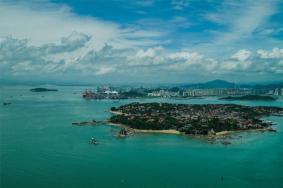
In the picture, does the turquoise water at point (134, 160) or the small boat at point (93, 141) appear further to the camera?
the small boat at point (93, 141)

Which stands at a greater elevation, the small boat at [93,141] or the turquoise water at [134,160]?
the small boat at [93,141]

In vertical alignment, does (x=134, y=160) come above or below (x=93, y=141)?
below

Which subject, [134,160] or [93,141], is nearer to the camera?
[134,160]

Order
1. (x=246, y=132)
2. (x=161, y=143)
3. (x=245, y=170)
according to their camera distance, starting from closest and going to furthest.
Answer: (x=245, y=170) → (x=161, y=143) → (x=246, y=132)

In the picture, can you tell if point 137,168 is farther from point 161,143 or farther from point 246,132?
point 246,132

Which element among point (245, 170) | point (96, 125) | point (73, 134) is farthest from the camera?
point (96, 125)

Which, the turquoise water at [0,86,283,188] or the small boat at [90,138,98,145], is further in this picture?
the small boat at [90,138,98,145]

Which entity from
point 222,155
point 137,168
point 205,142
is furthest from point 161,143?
point 137,168

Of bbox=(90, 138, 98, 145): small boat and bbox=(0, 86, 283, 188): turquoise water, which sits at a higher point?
bbox=(90, 138, 98, 145): small boat
